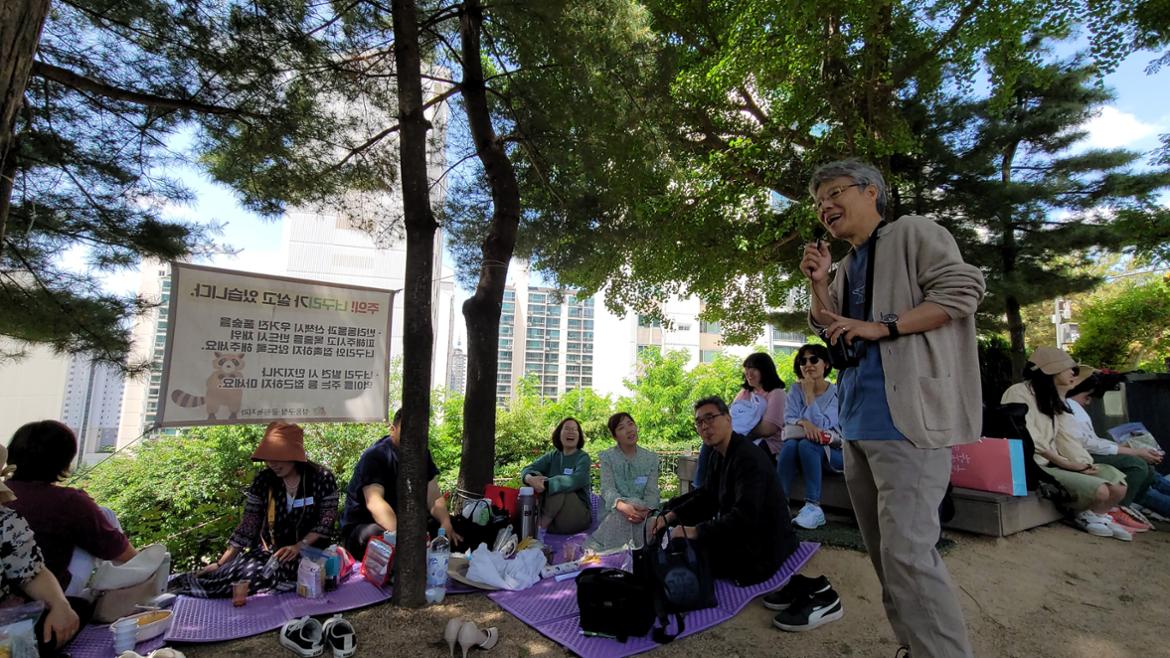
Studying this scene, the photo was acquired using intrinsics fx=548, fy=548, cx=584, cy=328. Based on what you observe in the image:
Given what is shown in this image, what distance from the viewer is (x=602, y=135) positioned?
578cm

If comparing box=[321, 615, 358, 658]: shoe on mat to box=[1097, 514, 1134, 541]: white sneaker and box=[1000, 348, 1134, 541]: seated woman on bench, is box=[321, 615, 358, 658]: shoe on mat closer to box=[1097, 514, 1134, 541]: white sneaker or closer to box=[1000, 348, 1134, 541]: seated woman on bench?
box=[1000, 348, 1134, 541]: seated woman on bench

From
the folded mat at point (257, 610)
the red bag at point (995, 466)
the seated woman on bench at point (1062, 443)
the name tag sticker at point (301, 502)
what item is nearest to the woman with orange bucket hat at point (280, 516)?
the name tag sticker at point (301, 502)

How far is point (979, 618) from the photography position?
114 inches

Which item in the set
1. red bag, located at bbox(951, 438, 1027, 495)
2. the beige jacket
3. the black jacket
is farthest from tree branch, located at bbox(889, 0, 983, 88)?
the beige jacket

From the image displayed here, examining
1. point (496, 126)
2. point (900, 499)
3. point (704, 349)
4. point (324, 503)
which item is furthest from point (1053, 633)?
point (704, 349)

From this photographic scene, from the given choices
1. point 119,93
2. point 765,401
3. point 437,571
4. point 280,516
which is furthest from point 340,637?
point 119,93

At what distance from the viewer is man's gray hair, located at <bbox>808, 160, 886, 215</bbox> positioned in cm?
191

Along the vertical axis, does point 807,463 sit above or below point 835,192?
below

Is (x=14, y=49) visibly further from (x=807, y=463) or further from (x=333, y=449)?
(x=333, y=449)

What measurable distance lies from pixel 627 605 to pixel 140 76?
4.75 m

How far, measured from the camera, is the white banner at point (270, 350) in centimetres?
336

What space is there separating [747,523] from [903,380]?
173 cm

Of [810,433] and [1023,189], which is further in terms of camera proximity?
[1023,189]

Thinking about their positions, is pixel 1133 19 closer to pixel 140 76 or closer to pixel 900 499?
pixel 900 499
